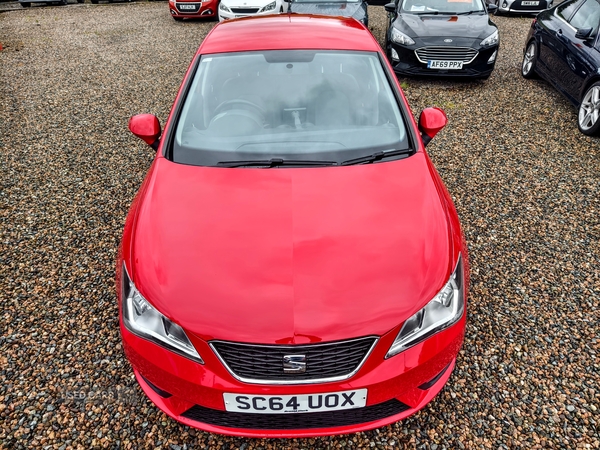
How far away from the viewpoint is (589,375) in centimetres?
262

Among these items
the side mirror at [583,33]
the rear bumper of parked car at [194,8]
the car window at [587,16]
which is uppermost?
the car window at [587,16]

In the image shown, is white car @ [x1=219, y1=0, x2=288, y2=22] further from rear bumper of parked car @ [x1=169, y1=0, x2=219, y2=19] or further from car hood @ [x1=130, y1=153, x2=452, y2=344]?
car hood @ [x1=130, y1=153, x2=452, y2=344]

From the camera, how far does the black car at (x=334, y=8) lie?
8.80 metres

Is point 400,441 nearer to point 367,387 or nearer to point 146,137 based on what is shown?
point 367,387

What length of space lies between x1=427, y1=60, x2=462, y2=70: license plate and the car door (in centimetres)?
138

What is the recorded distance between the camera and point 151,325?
1.93 m

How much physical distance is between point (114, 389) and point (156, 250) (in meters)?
1.02

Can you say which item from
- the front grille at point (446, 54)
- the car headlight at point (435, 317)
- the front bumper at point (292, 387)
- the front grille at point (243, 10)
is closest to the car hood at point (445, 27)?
the front grille at point (446, 54)

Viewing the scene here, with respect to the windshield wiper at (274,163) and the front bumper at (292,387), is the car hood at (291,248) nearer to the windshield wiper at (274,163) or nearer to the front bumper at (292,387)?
the windshield wiper at (274,163)

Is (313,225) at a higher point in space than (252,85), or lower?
lower

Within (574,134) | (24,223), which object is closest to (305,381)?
(24,223)

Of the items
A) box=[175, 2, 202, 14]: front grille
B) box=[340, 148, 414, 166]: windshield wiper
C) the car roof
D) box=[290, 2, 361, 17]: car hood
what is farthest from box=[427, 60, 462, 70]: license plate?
box=[175, 2, 202, 14]: front grille

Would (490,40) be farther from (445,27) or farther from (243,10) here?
(243,10)

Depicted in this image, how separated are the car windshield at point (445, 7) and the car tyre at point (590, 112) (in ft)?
9.22
